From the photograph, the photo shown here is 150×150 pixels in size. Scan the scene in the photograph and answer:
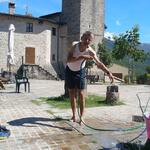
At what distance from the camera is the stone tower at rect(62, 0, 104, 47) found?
134 feet

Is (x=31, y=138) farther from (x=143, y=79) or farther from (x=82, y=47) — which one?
(x=143, y=79)

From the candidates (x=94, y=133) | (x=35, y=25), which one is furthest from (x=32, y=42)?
(x=94, y=133)

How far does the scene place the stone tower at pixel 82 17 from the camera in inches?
1609

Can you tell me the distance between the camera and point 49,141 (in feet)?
18.6

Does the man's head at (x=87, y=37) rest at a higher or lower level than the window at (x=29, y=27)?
lower

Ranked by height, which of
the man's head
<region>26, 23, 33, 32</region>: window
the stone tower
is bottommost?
the man's head

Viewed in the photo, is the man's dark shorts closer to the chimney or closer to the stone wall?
the stone wall

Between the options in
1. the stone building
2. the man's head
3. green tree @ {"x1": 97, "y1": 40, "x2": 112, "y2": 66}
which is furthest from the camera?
the stone building

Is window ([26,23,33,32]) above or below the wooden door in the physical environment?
above

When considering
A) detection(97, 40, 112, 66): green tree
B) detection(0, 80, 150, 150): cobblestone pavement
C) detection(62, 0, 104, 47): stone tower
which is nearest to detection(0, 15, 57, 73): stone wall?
detection(62, 0, 104, 47): stone tower

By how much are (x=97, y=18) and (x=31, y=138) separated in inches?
1483

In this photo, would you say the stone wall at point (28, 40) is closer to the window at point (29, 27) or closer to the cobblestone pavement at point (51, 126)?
the window at point (29, 27)

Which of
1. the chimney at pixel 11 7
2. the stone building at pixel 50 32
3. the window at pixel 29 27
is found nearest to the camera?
the stone building at pixel 50 32

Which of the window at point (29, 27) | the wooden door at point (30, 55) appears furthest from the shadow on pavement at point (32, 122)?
the window at point (29, 27)
